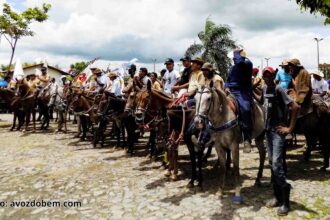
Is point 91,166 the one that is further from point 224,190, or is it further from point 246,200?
point 246,200

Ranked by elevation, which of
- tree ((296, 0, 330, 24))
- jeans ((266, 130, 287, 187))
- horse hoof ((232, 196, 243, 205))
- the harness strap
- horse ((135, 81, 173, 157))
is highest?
tree ((296, 0, 330, 24))

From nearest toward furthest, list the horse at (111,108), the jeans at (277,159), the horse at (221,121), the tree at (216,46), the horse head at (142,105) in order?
the jeans at (277,159), the horse at (221,121), the horse head at (142,105), the horse at (111,108), the tree at (216,46)

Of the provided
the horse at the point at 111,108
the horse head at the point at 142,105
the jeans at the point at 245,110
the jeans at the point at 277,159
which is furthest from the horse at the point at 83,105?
the jeans at the point at 277,159

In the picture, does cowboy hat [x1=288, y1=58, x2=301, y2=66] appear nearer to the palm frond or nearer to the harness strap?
the harness strap

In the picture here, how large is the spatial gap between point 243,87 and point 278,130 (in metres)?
1.57

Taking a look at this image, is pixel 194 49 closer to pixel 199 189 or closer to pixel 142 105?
pixel 142 105

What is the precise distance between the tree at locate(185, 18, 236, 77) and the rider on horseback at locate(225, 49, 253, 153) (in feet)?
76.2

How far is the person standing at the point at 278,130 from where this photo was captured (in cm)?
654

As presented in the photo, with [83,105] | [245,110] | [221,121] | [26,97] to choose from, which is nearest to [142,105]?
[221,121]

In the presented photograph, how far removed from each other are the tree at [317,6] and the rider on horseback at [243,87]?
816cm

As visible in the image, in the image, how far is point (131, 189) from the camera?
8.59 metres

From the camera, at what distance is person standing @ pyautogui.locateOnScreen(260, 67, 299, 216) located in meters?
6.54

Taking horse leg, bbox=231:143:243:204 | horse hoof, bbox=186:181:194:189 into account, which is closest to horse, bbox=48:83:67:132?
horse hoof, bbox=186:181:194:189

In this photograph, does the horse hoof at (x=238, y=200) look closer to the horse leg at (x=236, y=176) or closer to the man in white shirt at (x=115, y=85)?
the horse leg at (x=236, y=176)
